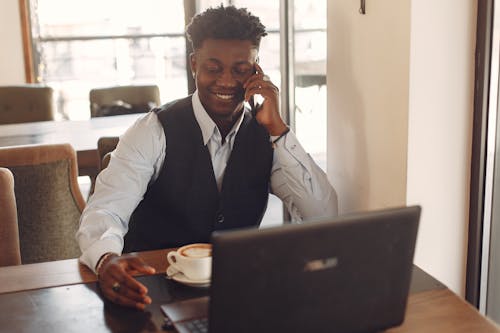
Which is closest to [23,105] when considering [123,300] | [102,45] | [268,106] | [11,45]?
[11,45]

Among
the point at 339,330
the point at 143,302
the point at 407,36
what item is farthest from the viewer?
the point at 407,36

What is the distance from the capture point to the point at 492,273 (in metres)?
1.80

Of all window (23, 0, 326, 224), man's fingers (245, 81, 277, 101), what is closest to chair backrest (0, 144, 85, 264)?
man's fingers (245, 81, 277, 101)

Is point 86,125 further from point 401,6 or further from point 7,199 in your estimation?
point 401,6

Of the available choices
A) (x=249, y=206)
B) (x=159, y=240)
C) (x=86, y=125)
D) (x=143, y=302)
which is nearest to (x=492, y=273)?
(x=249, y=206)

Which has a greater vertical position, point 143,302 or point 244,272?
point 244,272

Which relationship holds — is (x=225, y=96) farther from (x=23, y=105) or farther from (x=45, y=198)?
(x=23, y=105)

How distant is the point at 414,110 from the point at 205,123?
58 centimetres

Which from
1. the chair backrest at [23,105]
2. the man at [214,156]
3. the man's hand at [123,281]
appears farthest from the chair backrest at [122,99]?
the man's hand at [123,281]

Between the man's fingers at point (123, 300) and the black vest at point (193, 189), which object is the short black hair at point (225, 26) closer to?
the black vest at point (193, 189)

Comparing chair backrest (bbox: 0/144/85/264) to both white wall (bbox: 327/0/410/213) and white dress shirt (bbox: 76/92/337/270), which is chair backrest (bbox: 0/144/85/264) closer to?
white dress shirt (bbox: 76/92/337/270)

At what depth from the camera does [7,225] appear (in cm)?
162

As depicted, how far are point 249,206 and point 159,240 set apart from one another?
269 millimetres

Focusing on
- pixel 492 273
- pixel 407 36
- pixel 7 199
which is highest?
pixel 407 36
